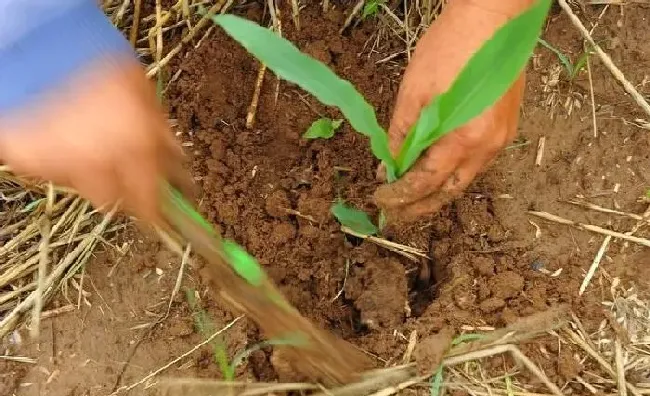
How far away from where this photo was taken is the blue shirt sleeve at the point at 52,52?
2.70 feet

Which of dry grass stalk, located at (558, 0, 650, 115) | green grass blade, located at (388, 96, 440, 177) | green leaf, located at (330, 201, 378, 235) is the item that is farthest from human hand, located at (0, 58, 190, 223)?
dry grass stalk, located at (558, 0, 650, 115)

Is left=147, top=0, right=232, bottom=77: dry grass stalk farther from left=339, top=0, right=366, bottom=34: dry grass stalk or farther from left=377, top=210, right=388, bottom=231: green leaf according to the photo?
left=377, top=210, right=388, bottom=231: green leaf

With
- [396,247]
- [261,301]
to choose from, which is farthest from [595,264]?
[261,301]

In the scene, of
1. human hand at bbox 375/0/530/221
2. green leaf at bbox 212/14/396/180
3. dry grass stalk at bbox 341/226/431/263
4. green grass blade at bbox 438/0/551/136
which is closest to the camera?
green grass blade at bbox 438/0/551/136

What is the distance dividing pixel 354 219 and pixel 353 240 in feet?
0.25

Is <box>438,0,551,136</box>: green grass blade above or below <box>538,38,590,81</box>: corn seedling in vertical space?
above

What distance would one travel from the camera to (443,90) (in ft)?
2.95

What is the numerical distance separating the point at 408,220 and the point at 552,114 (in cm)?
31

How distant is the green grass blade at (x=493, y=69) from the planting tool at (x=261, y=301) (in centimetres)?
27

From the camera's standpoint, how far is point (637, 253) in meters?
1.19

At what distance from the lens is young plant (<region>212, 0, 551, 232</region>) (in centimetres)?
70

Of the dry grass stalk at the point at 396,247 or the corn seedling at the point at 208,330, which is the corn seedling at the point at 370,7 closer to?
the dry grass stalk at the point at 396,247

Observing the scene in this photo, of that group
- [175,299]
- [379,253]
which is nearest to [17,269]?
[175,299]

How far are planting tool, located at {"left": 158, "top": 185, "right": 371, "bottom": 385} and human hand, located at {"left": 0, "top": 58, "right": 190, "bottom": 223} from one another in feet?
0.13
